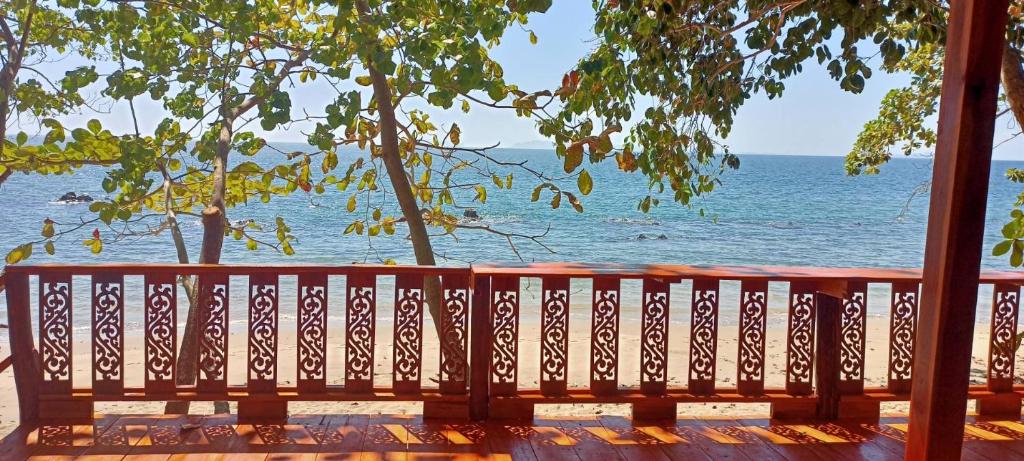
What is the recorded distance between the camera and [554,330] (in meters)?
3.63

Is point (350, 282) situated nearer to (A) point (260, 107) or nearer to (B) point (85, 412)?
(A) point (260, 107)

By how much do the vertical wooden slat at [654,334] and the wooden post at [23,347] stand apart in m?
2.76

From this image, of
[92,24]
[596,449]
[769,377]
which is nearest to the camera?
[596,449]

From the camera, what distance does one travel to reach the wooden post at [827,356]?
147 inches

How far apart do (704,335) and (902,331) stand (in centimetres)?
97

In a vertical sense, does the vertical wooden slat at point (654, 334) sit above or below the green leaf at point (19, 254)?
below

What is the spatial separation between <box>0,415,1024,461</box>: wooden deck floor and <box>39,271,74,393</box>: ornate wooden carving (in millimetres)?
214

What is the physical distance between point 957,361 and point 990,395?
246 centimetres

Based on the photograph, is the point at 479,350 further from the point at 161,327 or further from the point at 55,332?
the point at 55,332

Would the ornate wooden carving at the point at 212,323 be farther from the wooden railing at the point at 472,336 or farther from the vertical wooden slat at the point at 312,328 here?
the vertical wooden slat at the point at 312,328

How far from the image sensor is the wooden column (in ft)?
5.82

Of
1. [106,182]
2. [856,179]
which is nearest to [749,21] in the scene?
[106,182]

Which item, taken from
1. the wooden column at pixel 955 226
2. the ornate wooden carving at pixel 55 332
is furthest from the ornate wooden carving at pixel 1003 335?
the ornate wooden carving at pixel 55 332

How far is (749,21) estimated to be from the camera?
387 cm
